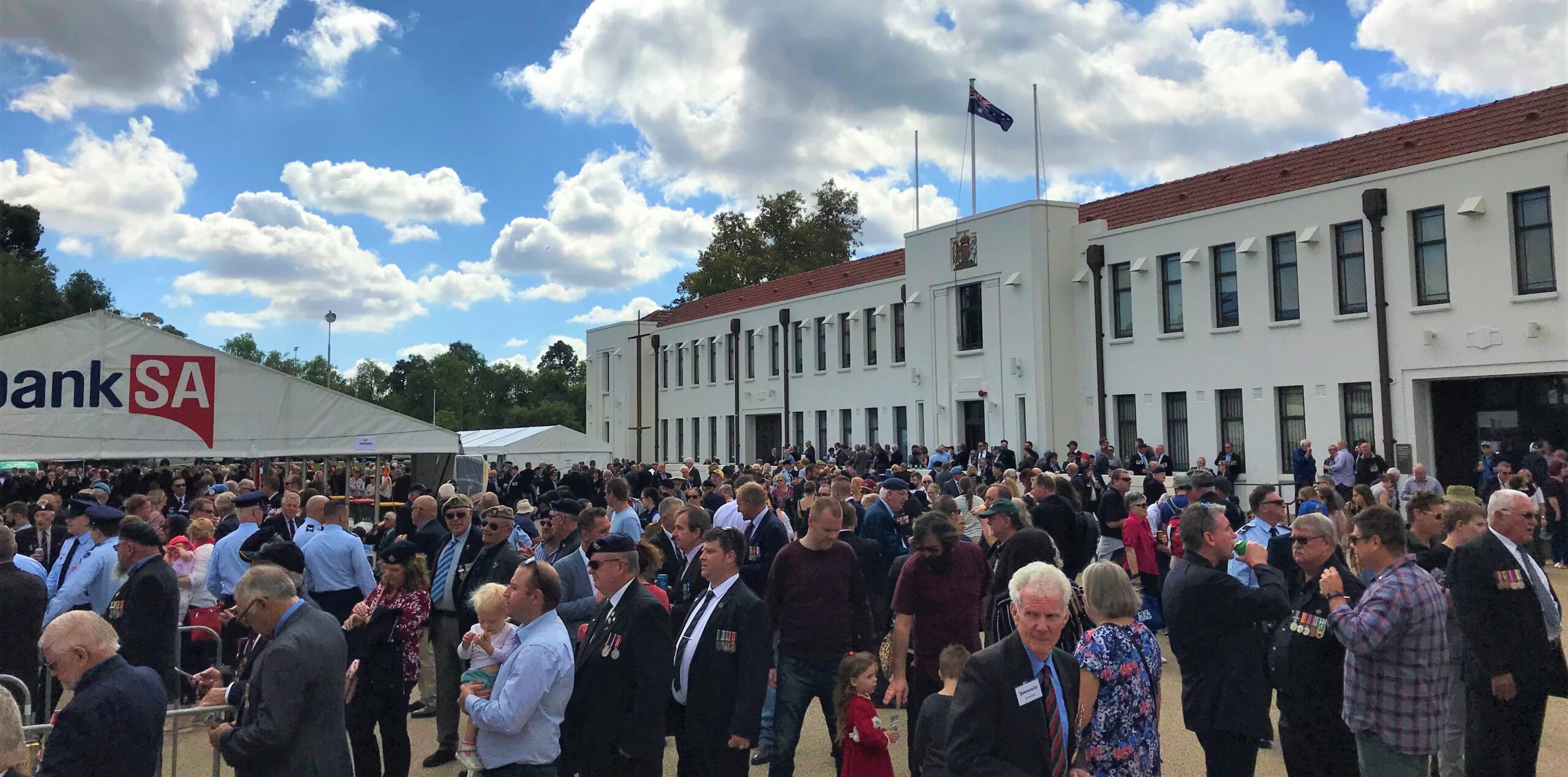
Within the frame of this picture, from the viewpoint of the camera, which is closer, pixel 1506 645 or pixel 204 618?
pixel 1506 645

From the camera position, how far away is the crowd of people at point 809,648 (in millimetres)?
4074

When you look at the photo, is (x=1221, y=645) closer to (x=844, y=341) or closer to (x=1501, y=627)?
(x=1501, y=627)

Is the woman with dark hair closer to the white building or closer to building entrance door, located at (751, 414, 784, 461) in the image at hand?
the white building

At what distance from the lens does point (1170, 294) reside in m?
27.0

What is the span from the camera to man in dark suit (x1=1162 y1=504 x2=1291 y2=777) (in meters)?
5.23

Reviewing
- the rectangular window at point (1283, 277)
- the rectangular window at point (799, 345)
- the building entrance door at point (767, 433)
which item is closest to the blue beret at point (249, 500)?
the rectangular window at point (1283, 277)

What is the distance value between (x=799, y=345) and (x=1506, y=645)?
35.2 m

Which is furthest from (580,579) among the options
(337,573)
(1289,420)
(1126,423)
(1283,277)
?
(1126,423)

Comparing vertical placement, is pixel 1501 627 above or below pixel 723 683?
above

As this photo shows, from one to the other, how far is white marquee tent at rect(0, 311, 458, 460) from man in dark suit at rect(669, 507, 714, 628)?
12.4 metres

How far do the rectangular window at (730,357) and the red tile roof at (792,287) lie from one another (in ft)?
3.91

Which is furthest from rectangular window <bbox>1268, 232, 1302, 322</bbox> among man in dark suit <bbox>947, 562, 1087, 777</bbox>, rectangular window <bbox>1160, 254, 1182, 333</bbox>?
man in dark suit <bbox>947, 562, 1087, 777</bbox>

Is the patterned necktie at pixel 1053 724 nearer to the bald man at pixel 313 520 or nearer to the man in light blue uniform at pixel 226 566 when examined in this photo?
the bald man at pixel 313 520

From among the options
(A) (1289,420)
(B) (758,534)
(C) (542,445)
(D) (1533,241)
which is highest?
(D) (1533,241)
